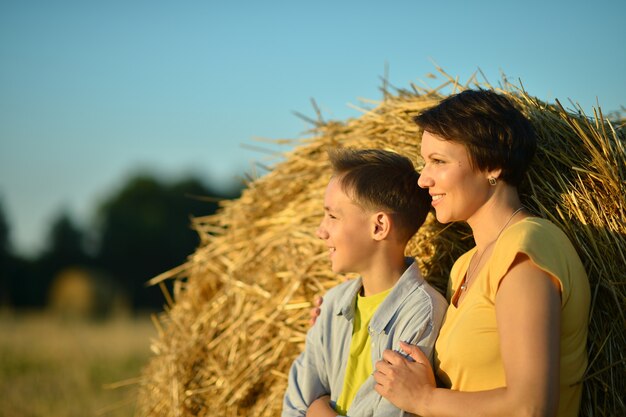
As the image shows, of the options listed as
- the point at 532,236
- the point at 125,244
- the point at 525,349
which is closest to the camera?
the point at 525,349

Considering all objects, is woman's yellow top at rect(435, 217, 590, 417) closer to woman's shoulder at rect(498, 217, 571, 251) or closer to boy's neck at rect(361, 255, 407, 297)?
woman's shoulder at rect(498, 217, 571, 251)

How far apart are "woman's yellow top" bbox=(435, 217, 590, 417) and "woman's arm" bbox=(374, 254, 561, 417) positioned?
0.14ft

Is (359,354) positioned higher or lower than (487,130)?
lower

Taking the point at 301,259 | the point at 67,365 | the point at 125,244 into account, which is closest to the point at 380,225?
the point at 301,259

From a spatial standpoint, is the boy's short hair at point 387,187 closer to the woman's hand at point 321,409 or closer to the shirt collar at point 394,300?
the shirt collar at point 394,300

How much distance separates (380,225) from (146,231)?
30.3m

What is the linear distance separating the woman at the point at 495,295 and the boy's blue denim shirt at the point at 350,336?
8 cm

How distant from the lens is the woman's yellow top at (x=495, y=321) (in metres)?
2.03

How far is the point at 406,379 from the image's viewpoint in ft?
7.41

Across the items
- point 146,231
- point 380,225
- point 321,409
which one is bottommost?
point 146,231

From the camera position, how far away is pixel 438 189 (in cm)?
236

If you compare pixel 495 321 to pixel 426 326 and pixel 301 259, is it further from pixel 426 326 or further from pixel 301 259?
pixel 301 259

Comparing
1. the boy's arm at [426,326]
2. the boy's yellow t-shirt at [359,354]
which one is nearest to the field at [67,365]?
the boy's yellow t-shirt at [359,354]

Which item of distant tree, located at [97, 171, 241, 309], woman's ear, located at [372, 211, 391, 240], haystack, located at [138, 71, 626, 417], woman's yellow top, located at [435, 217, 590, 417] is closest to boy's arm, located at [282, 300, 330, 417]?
woman's ear, located at [372, 211, 391, 240]
